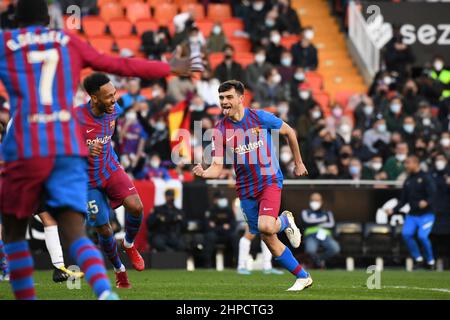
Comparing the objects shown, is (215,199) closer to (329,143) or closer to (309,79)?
(329,143)

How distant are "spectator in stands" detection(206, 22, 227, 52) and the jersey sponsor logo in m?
17.7

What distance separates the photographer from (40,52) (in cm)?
789

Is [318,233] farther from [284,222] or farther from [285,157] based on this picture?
[284,222]

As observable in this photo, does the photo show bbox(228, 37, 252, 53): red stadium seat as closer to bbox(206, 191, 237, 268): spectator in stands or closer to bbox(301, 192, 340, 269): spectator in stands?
bbox(301, 192, 340, 269): spectator in stands

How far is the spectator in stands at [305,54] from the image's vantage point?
85.1 feet

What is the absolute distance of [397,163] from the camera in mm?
22156

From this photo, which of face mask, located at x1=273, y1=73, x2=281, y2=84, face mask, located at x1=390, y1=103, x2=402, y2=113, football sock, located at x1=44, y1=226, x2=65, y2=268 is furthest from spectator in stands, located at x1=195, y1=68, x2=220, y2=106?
football sock, located at x1=44, y1=226, x2=65, y2=268

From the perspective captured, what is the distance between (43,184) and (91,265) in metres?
0.67

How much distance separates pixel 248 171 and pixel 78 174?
15.3ft

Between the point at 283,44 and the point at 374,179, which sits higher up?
the point at 283,44

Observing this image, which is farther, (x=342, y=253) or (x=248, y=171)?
(x=342, y=253)

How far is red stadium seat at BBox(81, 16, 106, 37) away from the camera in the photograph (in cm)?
2559
